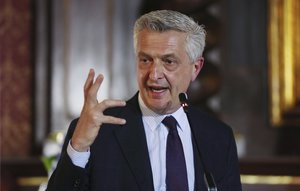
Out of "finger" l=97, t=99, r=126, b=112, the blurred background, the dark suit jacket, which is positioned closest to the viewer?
"finger" l=97, t=99, r=126, b=112

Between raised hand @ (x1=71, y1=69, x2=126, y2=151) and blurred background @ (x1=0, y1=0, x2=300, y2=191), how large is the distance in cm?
313

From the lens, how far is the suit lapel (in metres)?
2.35

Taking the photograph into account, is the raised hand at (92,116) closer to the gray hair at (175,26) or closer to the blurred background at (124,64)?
the gray hair at (175,26)

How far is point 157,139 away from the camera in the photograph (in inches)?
97.3

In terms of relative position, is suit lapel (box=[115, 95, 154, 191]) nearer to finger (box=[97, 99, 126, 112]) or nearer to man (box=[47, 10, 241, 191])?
man (box=[47, 10, 241, 191])

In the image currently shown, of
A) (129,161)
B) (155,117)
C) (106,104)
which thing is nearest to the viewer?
(106,104)

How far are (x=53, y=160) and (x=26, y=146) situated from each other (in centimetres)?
214

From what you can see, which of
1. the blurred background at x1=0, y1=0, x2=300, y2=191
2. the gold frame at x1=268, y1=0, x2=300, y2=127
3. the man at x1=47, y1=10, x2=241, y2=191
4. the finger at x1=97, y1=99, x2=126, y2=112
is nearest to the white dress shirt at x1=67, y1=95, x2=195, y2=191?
the man at x1=47, y1=10, x2=241, y2=191

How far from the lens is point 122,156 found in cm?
239

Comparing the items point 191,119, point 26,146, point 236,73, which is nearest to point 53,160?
point 191,119

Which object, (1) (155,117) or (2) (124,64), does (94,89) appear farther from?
(2) (124,64)

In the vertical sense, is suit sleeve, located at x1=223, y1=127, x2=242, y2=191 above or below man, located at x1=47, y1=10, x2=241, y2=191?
below

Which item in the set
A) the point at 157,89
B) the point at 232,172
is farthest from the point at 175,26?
the point at 232,172

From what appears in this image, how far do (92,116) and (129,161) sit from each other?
0.90 feet
